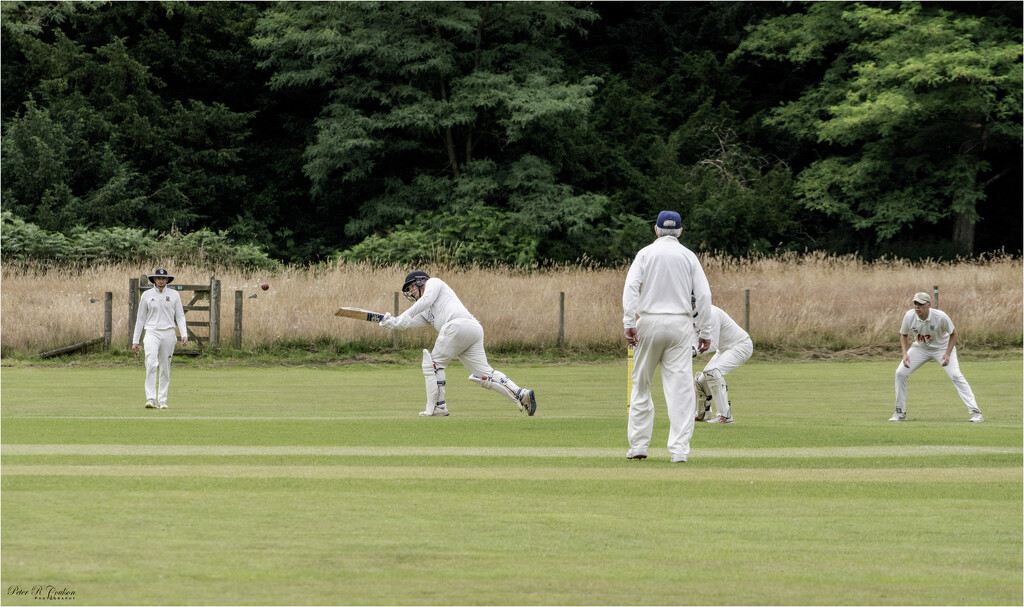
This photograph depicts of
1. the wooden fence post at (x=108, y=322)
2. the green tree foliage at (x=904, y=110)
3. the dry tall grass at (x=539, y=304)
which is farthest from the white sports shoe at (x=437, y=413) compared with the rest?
the green tree foliage at (x=904, y=110)

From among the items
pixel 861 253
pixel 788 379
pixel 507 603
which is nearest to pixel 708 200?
pixel 861 253

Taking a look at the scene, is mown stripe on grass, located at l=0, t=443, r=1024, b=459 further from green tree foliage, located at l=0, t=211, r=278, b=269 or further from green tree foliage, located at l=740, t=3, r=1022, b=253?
green tree foliage, located at l=740, t=3, r=1022, b=253

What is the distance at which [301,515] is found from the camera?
25.6 ft

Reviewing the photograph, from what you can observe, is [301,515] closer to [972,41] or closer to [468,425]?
[468,425]

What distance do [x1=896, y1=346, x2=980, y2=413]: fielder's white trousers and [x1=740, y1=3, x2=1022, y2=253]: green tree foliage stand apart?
31329 mm

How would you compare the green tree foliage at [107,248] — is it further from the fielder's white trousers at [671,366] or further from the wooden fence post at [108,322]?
the fielder's white trousers at [671,366]

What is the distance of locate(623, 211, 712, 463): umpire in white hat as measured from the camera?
1046cm

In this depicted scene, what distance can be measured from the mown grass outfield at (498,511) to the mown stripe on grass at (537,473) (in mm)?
39

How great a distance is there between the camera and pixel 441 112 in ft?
156

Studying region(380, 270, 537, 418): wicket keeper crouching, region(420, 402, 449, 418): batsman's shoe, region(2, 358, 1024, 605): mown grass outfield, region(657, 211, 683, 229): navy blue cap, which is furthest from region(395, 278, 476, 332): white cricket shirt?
region(657, 211, 683, 229): navy blue cap

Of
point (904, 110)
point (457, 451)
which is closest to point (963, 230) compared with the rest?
point (904, 110)

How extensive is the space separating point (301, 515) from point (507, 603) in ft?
7.89

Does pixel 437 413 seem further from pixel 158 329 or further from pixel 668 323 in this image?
pixel 668 323

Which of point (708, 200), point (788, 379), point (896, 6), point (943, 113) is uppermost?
point (896, 6)
